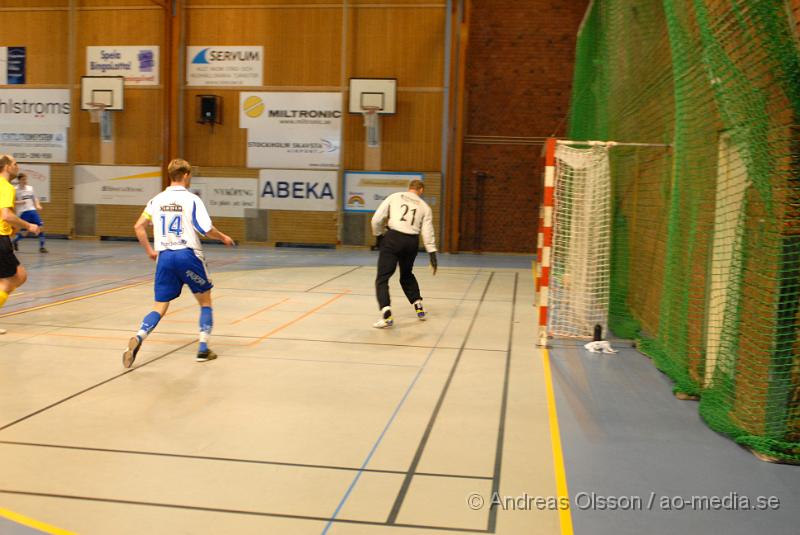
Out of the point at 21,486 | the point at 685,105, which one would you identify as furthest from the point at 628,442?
the point at 21,486

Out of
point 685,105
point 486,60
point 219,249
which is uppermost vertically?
point 486,60

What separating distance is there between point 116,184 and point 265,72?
602 centimetres

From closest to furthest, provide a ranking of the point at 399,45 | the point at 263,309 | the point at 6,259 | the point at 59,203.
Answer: the point at 6,259, the point at 263,309, the point at 399,45, the point at 59,203

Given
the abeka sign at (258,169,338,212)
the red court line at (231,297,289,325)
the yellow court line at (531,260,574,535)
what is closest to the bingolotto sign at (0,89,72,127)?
the abeka sign at (258,169,338,212)

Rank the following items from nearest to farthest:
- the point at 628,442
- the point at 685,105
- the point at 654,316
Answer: the point at 628,442 < the point at 685,105 < the point at 654,316

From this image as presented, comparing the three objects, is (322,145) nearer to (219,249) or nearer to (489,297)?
(219,249)

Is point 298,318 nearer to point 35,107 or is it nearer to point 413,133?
point 413,133

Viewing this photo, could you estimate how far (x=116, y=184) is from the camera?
78.7ft

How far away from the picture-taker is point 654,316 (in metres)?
9.32

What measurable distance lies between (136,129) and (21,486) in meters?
21.4

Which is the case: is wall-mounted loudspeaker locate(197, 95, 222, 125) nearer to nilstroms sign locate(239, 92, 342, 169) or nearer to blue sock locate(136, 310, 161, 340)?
nilstroms sign locate(239, 92, 342, 169)

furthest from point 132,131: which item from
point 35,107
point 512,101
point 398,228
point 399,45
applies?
point 398,228

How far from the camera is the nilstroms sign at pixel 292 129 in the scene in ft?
76.2

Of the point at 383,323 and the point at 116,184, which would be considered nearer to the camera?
the point at 383,323
